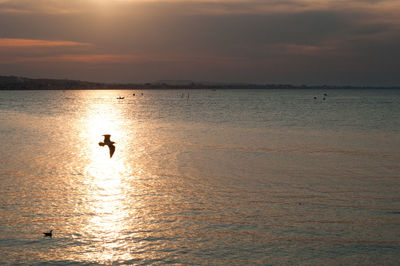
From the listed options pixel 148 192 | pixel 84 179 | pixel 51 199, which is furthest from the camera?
pixel 84 179

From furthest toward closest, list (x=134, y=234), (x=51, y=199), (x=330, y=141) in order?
(x=330, y=141)
(x=51, y=199)
(x=134, y=234)

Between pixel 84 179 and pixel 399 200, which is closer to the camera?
pixel 399 200

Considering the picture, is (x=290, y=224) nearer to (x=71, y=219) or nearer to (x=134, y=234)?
(x=134, y=234)

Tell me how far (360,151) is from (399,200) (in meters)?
15.2

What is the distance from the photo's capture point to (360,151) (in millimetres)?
34000

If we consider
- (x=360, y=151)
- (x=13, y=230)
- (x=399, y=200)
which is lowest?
(x=13, y=230)

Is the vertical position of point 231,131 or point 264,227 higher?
point 231,131

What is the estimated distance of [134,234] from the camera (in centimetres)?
1530

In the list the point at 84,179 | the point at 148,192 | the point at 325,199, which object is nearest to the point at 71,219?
the point at 148,192

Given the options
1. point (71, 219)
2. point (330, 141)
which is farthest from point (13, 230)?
point (330, 141)

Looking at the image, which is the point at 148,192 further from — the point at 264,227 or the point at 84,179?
the point at 264,227

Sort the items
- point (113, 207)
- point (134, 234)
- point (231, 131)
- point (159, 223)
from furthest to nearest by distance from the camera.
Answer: point (231, 131), point (113, 207), point (159, 223), point (134, 234)

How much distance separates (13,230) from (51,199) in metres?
4.03

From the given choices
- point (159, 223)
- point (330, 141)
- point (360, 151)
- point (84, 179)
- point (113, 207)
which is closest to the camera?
point (159, 223)
